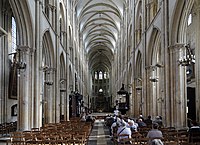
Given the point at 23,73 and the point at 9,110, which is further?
the point at 9,110

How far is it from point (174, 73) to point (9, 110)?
49.7 ft

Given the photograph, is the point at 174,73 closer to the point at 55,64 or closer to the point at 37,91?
the point at 37,91

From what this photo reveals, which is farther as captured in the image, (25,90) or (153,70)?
(153,70)

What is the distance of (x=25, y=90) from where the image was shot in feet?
65.1

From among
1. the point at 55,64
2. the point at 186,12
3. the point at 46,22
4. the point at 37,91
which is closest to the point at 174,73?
the point at 186,12

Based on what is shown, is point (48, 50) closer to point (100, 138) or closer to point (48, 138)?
point (100, 138)

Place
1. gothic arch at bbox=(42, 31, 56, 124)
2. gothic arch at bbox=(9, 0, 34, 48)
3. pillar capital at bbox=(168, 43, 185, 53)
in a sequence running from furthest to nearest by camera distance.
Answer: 1. gothic arch at bbox=(42, 31, 56, 124)
2. pillar capital at bbox=(168, 43, 185, 53)
3. gothic arch at bbox=(9, 0, 34, 48)

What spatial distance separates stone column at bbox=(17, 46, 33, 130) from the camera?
19453 millimetres

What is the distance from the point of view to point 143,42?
29.8 m

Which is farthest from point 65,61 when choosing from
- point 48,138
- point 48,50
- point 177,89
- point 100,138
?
point 48,138

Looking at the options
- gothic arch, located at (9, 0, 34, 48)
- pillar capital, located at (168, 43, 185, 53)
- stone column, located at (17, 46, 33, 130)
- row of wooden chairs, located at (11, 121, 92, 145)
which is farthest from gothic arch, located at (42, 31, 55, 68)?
row of wooden chairs, located at (11, 121, 92, 145)

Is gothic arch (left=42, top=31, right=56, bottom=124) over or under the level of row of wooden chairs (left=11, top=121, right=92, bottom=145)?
over

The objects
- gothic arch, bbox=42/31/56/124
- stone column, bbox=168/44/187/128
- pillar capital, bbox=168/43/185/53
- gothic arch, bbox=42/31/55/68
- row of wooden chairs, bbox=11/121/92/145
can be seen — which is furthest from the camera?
gothic arch, bbox=42/31/56/124

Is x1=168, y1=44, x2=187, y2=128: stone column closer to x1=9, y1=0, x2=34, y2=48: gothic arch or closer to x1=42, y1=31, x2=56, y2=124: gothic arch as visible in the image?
x1=9, y1=0, x2=34, y2=48: gothic arch
